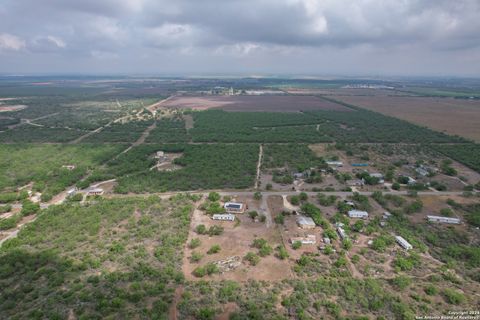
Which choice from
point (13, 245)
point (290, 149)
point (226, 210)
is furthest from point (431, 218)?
point (13, 245)

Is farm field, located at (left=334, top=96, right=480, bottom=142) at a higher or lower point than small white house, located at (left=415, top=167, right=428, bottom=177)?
higher

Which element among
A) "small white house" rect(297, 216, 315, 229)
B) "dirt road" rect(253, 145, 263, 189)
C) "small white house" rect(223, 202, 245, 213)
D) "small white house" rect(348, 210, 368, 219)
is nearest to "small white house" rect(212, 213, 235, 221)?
"small white house" rect(223, 202, 245, 213)

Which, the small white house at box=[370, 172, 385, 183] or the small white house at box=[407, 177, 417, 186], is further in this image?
the small white house at box=[370, 172, 385, 183]

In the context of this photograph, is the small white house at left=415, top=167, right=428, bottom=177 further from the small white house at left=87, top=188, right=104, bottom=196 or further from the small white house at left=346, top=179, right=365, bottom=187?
the small white house at left=87, top=188, right=104, bottom=196

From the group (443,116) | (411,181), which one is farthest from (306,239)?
(443,116)

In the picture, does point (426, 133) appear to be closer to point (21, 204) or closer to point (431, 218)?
point (431, 218)

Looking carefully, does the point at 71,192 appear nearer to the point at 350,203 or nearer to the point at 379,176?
the point at 350,203

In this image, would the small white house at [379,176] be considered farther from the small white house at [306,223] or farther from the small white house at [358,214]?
the small white house at [306,223]
